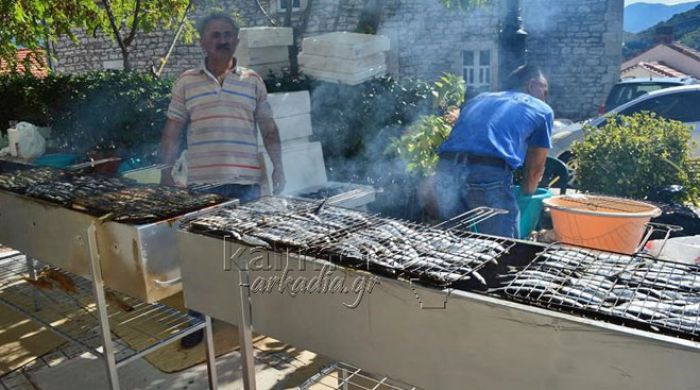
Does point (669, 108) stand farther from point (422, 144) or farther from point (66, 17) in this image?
point (66, 17)

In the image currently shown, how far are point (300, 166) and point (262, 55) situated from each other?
4.64ft

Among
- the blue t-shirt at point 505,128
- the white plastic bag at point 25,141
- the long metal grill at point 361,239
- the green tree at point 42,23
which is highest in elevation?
the green tree at point 42,23

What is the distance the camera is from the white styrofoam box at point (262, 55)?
5676 millimetres

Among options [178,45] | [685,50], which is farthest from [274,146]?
[685,50]

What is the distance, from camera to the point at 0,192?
3189 millimetres

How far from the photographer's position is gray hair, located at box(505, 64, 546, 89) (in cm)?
401

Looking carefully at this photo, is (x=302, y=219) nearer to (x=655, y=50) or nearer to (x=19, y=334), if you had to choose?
(x=19, y=334)

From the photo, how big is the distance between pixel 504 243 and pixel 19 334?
149 inches

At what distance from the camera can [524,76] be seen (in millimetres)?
4039

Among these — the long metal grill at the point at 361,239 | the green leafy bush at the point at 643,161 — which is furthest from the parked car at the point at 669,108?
the long metal grill at the point at 361,239

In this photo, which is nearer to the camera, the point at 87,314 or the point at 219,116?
the point at 219,116

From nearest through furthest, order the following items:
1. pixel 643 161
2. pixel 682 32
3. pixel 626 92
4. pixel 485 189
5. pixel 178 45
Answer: pixel 485 189 < pixel 643 161 < pixel 626 92 < pixel 178 45 < pixel 682 32

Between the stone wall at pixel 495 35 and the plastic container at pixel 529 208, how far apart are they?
35.9 feet

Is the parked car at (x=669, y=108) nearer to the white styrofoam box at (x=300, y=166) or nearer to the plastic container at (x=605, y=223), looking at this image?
the white styrofoam box at (x=300, y=166)
